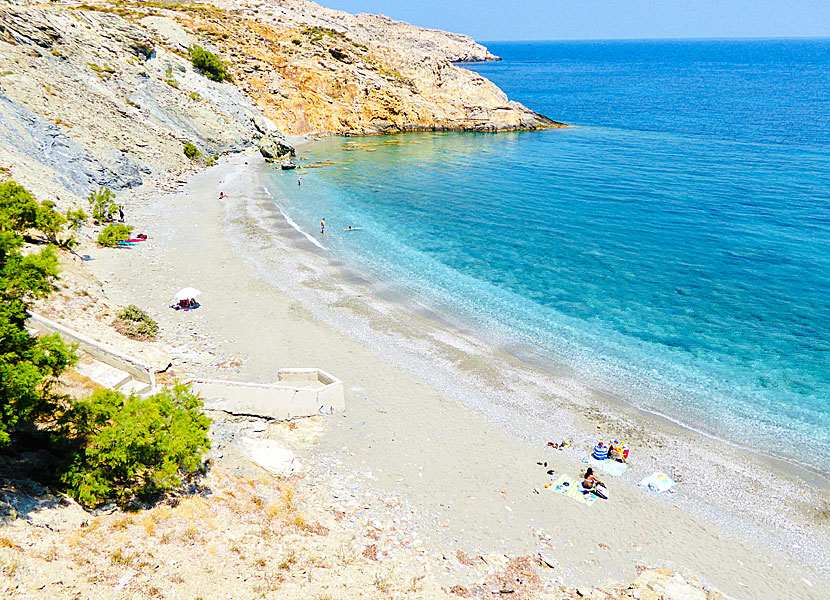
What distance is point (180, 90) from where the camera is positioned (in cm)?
6931

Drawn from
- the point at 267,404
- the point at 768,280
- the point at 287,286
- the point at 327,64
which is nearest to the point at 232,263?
the point at 287,286

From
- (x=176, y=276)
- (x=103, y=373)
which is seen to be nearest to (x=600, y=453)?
(x=103, y=373)

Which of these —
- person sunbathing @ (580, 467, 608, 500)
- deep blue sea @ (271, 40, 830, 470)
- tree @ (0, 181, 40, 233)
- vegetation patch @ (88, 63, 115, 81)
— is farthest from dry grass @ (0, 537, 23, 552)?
vegetation patch @ (88, 63, 115, 81)

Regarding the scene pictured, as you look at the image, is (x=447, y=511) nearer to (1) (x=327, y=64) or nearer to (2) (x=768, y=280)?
(2) (x=768, y=280)

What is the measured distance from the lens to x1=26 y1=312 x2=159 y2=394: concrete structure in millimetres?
18219

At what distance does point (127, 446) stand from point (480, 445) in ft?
40.7

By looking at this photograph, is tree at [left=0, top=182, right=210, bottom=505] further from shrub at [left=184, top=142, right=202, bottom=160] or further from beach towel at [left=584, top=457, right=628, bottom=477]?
shrub at [left=184, top=142, right=202, bottom=160]

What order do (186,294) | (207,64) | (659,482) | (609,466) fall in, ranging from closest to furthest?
1. (659,482)
2. (609,466)
3. (186,294)
4. (207,64)

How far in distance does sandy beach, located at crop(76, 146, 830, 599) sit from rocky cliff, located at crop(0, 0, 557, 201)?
18.0 m

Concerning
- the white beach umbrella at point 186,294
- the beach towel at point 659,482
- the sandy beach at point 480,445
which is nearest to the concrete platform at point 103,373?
the sandy beach at point 480,445

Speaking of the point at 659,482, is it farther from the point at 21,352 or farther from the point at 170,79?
the point at 170,79

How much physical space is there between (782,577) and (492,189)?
49756 millimetres

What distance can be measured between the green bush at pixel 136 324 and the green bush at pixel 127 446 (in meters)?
9.90

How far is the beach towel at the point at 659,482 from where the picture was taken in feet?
61.2
